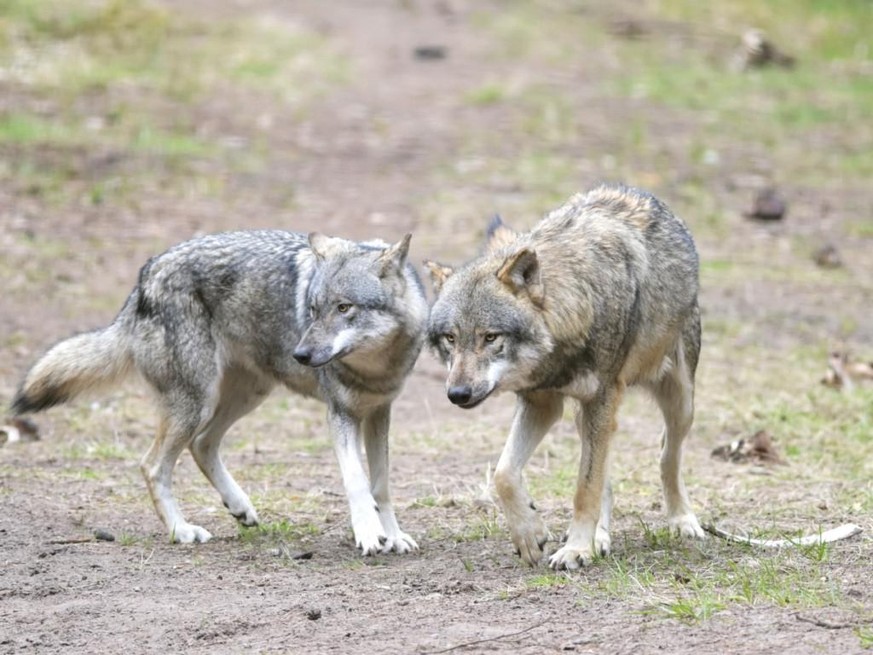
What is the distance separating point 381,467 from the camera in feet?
25.1

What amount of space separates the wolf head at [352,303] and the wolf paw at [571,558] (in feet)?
4.81

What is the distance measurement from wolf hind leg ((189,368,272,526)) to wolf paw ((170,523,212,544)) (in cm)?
26

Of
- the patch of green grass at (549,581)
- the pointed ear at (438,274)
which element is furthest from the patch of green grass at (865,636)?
the pointed ear at (438,274)

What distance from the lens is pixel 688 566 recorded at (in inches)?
253

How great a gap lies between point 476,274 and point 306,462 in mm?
3056

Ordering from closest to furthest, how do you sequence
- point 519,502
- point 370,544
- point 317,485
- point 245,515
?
point 519,502
point 370,544
point 245,515
point 317,485

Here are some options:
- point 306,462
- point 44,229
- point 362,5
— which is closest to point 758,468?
point 306,462

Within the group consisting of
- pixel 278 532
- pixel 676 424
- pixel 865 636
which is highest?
pixel 865 636

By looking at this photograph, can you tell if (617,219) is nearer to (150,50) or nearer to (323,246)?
(323,246)

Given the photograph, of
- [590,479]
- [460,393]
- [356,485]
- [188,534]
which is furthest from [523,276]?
[188,534]

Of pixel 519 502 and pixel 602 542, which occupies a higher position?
pixel 519 502

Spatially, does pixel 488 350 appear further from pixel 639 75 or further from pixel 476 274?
pixel 639 75

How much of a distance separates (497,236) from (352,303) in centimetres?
81

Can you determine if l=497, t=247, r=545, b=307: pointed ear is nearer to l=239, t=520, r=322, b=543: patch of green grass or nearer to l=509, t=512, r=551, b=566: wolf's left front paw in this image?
l=509, t=512, r=551, b=566: wolf's left front paw
